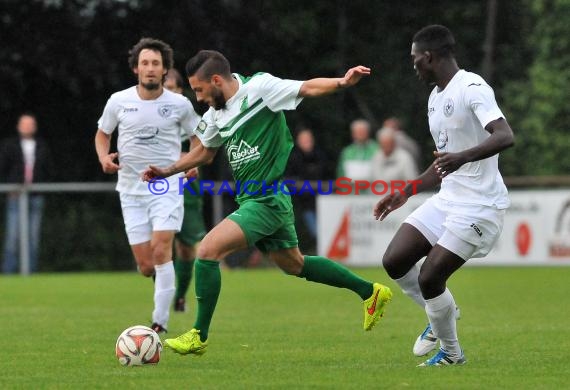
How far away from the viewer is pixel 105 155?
475 inches

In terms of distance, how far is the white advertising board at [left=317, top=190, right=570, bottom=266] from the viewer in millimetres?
22156

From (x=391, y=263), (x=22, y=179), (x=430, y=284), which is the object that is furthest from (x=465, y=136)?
(x=22, y=179)

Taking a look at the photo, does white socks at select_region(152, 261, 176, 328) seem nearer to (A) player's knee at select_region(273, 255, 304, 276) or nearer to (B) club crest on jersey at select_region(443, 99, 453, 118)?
(A) player's knee at select_region(273, 255, 304, 276)

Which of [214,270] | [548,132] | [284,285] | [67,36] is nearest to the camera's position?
[214,270]

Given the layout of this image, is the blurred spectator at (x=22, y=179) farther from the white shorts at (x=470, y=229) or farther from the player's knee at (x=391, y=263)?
the white shorts at (x=470, y=229)

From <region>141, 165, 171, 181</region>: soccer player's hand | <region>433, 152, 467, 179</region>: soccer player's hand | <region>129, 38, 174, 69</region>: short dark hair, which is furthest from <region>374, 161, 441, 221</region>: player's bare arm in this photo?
<region>129, 38, 174, 69</region>: short dark hair

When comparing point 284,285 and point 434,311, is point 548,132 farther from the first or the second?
point 434,311

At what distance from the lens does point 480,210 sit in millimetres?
9141

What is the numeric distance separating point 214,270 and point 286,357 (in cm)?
83

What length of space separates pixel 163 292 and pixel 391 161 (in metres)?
10.8

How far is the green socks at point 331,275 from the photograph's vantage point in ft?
34.7

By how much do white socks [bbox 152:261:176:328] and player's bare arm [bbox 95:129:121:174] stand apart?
0.95m

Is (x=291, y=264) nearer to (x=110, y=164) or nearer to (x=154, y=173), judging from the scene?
(x=154, y=173)

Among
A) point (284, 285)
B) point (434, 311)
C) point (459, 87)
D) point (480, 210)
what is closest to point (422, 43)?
point (459, 87)
